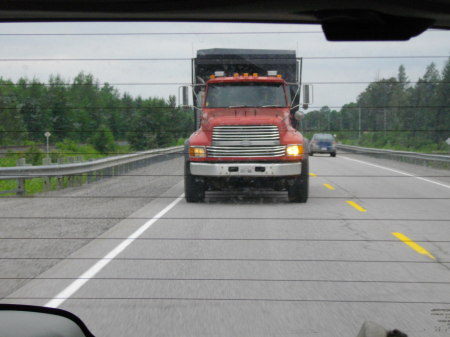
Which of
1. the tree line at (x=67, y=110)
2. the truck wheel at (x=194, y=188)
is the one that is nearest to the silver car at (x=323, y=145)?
the truck wheel at (x=194, y=188)

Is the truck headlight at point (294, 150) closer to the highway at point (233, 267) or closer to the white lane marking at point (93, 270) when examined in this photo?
the highway at point (233, 267)

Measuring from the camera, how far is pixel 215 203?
13828 mm

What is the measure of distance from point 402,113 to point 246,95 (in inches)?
337

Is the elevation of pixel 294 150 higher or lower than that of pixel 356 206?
higher

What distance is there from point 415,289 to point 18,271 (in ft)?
13.3

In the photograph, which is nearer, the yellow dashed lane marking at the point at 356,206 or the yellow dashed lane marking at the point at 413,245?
the yellow dashed lane marking at the point at 413,245

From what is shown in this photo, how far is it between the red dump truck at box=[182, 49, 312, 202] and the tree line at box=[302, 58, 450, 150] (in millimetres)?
6679

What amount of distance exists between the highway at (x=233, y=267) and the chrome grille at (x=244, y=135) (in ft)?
4.06

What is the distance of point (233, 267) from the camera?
24.2 feet

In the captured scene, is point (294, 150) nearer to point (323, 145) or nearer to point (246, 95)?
point (246, 95)

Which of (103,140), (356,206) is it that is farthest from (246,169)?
(103,140)

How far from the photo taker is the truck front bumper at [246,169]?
11.9 meters

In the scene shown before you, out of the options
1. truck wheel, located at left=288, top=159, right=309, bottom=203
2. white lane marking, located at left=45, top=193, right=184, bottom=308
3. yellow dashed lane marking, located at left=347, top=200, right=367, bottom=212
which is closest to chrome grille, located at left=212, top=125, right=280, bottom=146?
truck wheel, located at left=288, top=159, right=309, bottom=203

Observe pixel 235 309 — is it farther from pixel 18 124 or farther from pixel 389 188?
pixel 389 188
